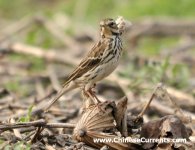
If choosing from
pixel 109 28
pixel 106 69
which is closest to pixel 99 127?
pixel 106 69

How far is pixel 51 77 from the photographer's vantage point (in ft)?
32.0

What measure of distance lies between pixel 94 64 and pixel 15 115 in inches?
35.8

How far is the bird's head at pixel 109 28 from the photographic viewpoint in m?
6.31

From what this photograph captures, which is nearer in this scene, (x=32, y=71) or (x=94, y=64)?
(x=94, y=64)

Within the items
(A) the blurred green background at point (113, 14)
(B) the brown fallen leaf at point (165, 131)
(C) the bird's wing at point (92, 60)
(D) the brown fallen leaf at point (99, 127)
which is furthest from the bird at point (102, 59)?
(A) the blurred green background at point (113, 14)

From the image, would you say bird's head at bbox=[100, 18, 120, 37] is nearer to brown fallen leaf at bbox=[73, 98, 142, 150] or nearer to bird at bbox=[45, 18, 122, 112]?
bird at bbox=[45, 18, 122, 112]

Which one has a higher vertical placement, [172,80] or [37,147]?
[172,80]

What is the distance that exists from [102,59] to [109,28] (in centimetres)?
31

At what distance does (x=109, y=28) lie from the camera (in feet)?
20.8

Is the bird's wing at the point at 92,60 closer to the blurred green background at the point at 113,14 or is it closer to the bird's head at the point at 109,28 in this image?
the bird's head at the point at 109,28

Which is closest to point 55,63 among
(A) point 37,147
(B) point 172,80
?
(B) point 172,80

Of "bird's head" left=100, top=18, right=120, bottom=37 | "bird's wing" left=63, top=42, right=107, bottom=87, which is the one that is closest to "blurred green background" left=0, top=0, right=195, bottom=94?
"bird's wing" left=63, top=42, right=107, bottom=87

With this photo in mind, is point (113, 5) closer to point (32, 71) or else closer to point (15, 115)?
point (32, 71)

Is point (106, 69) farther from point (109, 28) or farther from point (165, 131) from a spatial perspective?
point (165, 131)
